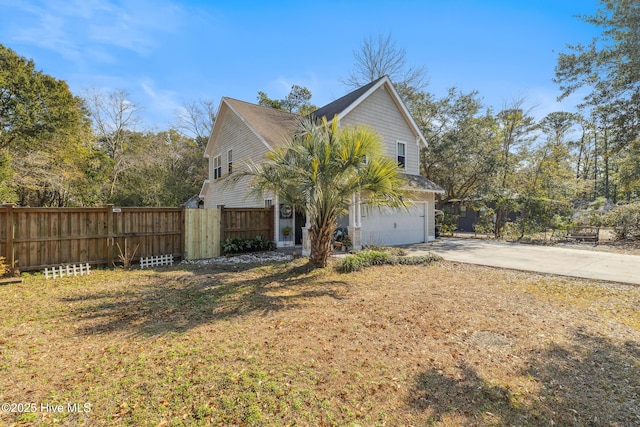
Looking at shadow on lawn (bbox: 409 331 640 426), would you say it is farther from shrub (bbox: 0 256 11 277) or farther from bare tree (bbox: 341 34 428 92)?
bare tree (bbox: 341 34 428 92)

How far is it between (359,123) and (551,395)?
12580mm

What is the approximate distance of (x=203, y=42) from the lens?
1230 centimetres

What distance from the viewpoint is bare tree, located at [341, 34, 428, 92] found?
2270 cm

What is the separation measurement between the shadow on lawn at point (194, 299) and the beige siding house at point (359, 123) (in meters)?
4.97

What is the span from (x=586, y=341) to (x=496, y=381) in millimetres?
2191

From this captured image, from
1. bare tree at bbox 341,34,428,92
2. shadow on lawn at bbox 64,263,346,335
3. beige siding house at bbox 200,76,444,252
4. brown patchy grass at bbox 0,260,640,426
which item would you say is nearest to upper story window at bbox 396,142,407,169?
beige siding house at bbox 200,76,444,252

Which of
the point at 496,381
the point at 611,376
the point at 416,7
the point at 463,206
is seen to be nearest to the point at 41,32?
the point at 416,7

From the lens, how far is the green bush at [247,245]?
11258 mm

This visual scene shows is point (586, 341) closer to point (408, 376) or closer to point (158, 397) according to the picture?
point (408, 376)

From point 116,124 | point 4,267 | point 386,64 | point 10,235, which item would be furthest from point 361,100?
point 116,124

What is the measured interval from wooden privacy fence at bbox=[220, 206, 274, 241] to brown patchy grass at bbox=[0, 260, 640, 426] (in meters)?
4.57

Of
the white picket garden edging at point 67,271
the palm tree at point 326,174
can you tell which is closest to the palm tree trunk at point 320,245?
the palm tree at point 326,174

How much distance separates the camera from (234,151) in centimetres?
1648

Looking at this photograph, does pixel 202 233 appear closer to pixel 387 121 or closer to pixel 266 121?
pixel 266 121
